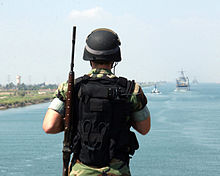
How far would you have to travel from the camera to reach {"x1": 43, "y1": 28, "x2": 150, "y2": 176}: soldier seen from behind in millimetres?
1842

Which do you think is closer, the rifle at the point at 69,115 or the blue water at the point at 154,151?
the rifle at the point at 69,115

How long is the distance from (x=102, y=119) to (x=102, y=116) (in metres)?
0.01

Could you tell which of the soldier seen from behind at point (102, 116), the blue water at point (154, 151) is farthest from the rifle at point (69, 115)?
the blue water at point (154, 151)

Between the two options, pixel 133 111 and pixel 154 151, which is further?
pixel 154 151

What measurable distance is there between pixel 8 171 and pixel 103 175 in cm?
2924

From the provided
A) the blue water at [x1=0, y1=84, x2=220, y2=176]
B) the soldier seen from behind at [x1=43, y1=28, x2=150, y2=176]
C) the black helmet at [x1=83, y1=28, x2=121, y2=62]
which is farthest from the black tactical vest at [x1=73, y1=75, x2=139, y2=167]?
the blue water at [x1=0, y1=84, x2=220, y2=176]

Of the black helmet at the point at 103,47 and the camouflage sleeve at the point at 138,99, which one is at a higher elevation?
the black helmet at the point at 103,47

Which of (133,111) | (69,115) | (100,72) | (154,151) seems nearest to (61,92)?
(69,115)

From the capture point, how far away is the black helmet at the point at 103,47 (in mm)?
1925

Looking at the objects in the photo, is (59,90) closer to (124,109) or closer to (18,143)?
(124,109)

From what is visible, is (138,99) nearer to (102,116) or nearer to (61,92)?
(102,116)

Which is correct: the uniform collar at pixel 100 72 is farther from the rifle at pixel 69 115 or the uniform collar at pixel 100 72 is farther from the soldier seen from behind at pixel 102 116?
the rifle at pixel 69 115

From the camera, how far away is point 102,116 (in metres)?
1.85

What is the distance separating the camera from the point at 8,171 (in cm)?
2944
